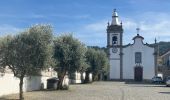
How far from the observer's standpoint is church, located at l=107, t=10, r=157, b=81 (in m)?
89.7

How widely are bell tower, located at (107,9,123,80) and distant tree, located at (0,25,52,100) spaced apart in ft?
211

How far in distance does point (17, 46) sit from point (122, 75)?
66076 millimetres

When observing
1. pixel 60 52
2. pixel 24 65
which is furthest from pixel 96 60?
pixel 24 65

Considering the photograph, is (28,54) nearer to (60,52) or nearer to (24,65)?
(24,65)

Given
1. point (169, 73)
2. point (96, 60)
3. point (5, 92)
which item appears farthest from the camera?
point (169, 73)

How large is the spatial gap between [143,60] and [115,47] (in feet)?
20.9

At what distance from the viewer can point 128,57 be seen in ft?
298

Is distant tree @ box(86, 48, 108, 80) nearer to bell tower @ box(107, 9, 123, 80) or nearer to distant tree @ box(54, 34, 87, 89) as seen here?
bell tower @ box(107, 9, 123, 80)

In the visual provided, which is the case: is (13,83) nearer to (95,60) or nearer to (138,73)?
(95,60)

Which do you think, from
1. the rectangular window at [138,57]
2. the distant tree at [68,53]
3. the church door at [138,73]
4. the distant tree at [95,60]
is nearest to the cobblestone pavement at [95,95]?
the distant tree at [68,53]

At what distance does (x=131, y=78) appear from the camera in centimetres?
9056

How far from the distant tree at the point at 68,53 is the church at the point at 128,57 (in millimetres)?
49180

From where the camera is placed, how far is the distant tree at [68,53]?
39.7 metres

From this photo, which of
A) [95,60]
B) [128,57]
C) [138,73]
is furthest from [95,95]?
[138,73]
